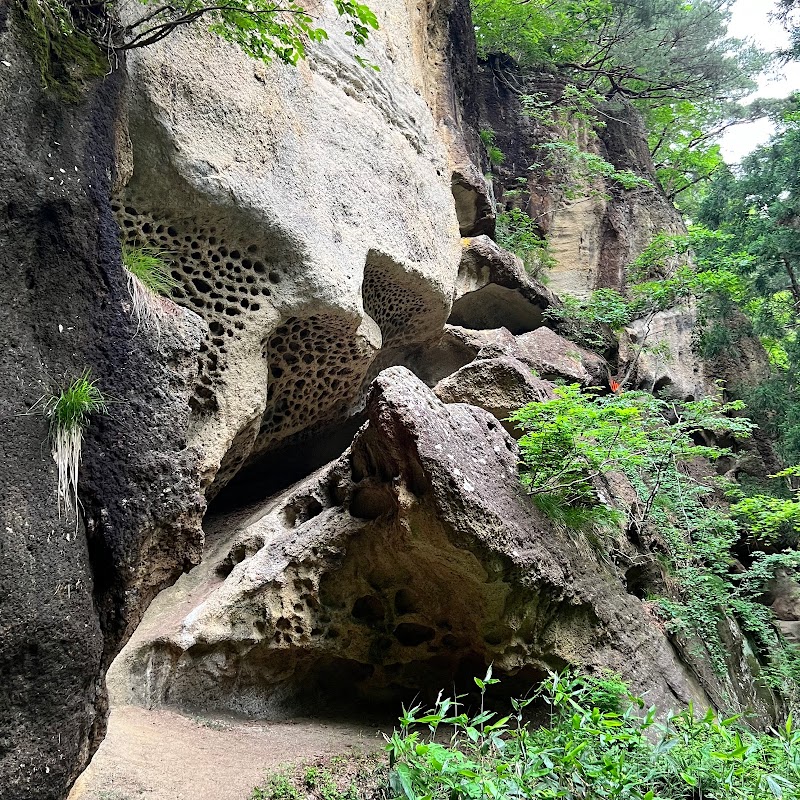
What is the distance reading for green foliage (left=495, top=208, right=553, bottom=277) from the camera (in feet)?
40.6

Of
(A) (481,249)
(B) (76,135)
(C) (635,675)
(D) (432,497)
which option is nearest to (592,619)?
(C) (635,675)

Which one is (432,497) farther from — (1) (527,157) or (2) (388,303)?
(1) (527,157)

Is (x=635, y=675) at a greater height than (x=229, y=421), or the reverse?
(x=229, y=421)

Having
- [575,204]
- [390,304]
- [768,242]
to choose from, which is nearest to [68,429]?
[390,304]

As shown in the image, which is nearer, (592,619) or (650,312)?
(592,619)

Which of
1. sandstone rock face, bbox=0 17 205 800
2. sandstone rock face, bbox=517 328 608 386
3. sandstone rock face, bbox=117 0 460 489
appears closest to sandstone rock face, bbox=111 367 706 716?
sandstone rock face, bbox=117 0 460 489

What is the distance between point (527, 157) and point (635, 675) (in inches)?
419

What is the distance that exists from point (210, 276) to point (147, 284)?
2.56 feet

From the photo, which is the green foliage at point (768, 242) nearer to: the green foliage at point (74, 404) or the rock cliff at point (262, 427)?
the rock cliff at point (262, 427)

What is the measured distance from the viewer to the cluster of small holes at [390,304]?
24.3 feet

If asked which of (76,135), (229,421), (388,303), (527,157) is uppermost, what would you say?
(527,157)

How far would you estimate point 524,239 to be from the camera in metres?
12.4

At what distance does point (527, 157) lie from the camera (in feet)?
44.1

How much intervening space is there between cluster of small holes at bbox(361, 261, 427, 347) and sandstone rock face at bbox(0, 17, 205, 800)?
11.9 ft
